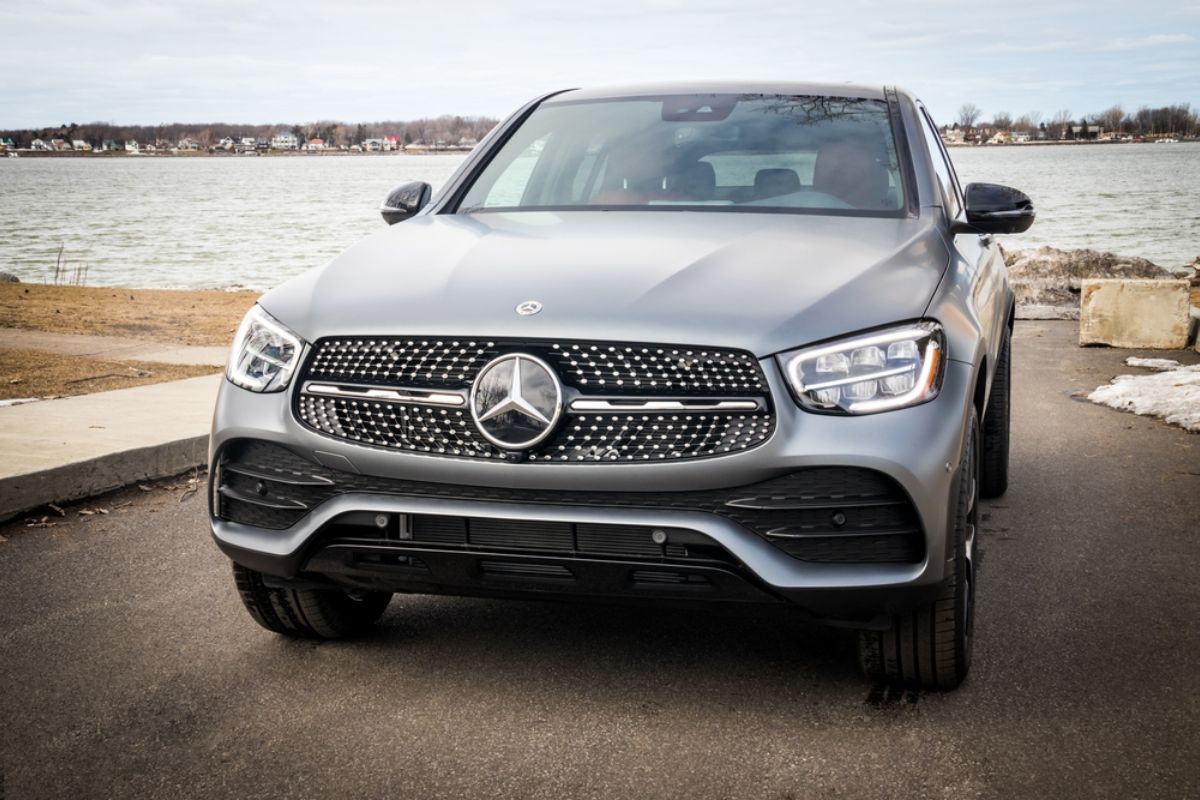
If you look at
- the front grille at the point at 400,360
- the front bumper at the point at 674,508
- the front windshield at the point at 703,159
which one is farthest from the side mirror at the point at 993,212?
the front grille at the point at 400,360

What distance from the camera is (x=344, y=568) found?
10.6 ft

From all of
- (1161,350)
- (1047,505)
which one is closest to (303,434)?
(1047,505)

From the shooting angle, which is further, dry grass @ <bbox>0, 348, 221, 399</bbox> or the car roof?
dry grass @ <bbox>0, 348, 221, 399</bbox>

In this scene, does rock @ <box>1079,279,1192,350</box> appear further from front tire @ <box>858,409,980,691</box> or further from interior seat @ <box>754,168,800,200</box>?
front tire @ <box>858,409,980,691</box>

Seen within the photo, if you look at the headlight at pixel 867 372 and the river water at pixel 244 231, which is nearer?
the headlight at pixel 867 372

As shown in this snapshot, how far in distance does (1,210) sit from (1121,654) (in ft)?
230

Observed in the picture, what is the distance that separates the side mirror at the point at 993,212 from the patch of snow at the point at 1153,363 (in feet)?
22.2

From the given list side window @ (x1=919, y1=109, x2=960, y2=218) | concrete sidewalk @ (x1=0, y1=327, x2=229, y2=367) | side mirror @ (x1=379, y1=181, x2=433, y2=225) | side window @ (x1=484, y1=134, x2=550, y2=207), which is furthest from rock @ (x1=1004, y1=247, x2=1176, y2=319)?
side mirror @ (x1=379, y1=181, x2=433, y2=225)

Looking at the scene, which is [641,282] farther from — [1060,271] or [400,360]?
[1060,271]

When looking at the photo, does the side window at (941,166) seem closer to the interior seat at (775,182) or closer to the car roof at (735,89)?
the car roof at (735,89)

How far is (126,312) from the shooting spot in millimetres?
15609

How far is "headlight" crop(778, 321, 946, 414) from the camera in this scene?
2.93 metres

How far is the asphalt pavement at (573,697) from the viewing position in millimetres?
2947

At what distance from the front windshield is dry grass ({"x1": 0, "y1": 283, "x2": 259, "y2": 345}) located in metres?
8.26
